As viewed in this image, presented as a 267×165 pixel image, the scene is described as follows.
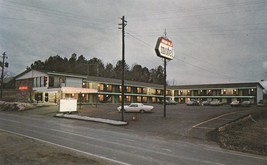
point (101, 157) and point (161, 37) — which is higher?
point (161, 37)

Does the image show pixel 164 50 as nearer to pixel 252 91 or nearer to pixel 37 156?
pixel 37 156

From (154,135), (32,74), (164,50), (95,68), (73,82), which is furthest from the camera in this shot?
(95,68)

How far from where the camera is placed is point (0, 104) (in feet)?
156

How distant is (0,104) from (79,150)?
41.8 meters

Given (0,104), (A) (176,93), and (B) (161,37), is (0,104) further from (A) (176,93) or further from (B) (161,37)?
(A) (176,93)

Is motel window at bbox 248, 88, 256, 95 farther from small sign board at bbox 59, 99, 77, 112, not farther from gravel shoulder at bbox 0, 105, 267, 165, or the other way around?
small sign board at bbox 59, 99, 77, 112

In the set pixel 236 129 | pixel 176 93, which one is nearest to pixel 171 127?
pixel 236 129

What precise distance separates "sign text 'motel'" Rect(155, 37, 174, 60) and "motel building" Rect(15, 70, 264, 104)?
19298 mm

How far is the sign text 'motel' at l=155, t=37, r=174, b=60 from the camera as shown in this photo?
34.6 metres

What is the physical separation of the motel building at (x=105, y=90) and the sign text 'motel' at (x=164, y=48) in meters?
19.3

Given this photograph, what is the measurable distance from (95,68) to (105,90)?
64803mm

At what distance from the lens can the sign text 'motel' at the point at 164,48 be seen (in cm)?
3456

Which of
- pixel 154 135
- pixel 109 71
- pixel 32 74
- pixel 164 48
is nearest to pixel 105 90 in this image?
pixel 32 74

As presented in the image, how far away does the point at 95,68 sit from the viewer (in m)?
131
